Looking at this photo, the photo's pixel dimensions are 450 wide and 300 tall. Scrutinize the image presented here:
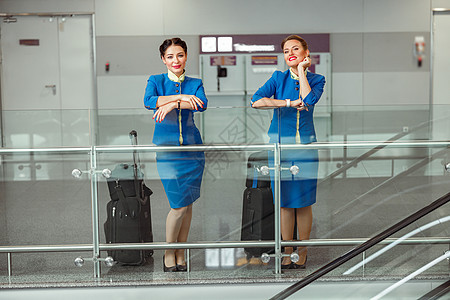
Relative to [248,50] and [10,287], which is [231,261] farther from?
[248,50]

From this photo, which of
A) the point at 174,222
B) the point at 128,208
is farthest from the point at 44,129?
the point at 174,222

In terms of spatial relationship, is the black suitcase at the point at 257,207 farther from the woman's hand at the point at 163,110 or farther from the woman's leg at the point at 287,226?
the woman's hand at the point at 163,110

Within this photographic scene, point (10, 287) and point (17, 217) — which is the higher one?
point (17, 217)

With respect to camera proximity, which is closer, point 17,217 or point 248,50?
point 17,217

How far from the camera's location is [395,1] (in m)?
7.92

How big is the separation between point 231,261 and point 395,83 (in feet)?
16.7

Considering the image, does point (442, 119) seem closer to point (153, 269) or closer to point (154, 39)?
point (153, 269)

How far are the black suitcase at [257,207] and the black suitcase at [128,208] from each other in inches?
23.8

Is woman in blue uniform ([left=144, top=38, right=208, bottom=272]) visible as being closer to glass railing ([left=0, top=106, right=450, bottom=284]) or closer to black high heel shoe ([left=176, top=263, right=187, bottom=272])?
glass railing ([left=0, top=106, right=450, bottom=284])

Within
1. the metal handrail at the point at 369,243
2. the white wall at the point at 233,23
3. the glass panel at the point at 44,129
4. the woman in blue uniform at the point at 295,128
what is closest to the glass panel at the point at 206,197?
the woman in blue uniform at the point at 295,128

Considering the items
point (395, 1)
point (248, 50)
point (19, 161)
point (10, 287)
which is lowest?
point (10, 287)

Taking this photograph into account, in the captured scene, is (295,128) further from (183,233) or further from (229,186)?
(183,233)

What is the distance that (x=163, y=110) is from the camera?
345cm

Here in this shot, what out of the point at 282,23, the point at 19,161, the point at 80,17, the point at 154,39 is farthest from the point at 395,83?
the point at 19,161
